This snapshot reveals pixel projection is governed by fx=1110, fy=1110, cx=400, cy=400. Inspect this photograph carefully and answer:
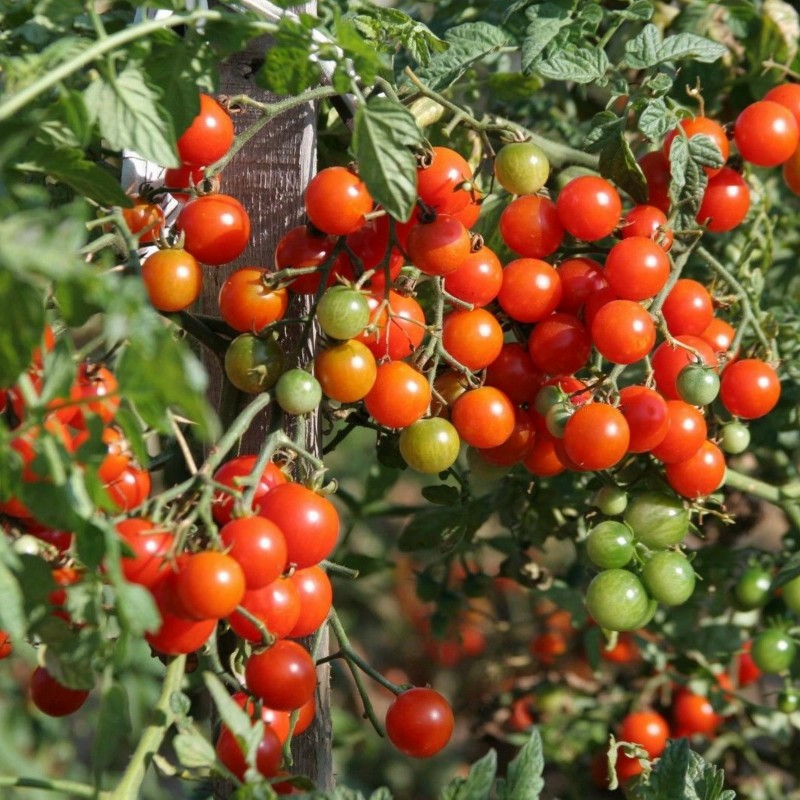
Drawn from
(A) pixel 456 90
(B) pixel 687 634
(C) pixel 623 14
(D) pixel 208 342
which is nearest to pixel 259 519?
(D) pixel 208 342

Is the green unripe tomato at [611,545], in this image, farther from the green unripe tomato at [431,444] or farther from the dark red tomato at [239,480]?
the dark red tomato at [239,480]

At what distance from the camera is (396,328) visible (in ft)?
3.17

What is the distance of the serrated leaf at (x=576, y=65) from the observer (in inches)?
43.4

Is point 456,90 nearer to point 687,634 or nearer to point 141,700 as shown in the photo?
point 687,634

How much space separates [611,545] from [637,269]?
0.28 m

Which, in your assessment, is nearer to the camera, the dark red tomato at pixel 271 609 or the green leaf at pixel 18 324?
the green leaf at pixel 18 324

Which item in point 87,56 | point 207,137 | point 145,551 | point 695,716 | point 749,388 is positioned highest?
point 87,56

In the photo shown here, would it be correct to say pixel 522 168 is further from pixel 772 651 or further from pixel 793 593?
pixel 772 651

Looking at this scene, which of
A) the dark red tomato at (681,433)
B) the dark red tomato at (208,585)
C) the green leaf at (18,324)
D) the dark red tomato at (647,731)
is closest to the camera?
the green leaf at (18,324)

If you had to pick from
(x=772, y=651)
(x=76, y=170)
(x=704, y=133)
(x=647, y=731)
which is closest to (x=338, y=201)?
(x=76, y=170)

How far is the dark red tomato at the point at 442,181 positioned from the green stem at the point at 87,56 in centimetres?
22

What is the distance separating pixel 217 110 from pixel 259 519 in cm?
36

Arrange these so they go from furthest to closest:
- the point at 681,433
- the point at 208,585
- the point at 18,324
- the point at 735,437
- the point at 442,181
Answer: the point at 735,437, the point at 681,433, the point at 442,181, the point at 208,585, the point at 18,324

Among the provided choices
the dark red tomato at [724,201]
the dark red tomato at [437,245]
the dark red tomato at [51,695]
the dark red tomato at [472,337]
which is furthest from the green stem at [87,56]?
the dark red tomato at [724,201]
